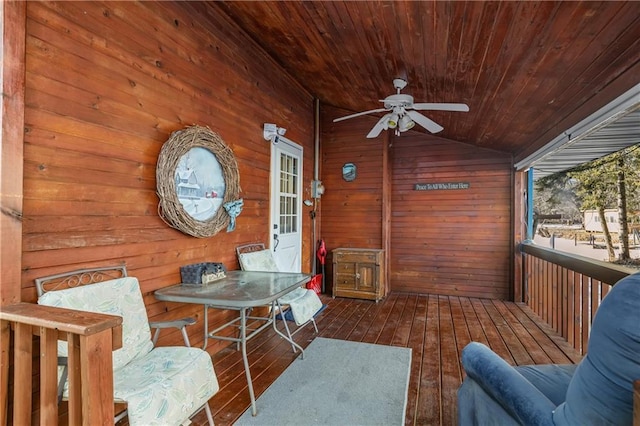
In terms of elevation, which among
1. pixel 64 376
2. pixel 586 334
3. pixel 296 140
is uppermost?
pixel 296 140

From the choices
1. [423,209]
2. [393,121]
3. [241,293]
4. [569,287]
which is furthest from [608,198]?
[241,293]

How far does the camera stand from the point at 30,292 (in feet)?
5.26

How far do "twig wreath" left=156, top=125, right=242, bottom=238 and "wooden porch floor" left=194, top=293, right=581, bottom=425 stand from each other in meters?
1.22

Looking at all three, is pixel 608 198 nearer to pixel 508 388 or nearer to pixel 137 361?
pixel 508 388

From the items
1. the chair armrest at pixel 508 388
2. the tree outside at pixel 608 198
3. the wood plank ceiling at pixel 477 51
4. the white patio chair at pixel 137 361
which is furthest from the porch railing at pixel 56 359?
the tree outside at pixel 608 198

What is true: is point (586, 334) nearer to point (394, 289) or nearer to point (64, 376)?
point (394, 289)

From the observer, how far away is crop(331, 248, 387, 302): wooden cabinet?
15.5 feet

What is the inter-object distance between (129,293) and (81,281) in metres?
0.27

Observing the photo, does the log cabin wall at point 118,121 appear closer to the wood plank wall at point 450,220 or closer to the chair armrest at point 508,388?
the chair armrest at point 508,388

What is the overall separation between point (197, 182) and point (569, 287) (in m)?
3.69

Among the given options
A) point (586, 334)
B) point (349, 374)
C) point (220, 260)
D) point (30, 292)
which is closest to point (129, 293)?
point (30, 292)

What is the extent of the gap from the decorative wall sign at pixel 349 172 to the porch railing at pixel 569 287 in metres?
2.72

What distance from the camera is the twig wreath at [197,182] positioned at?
7.77ft

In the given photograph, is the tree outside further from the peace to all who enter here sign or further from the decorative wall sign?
the decorative wall sign
